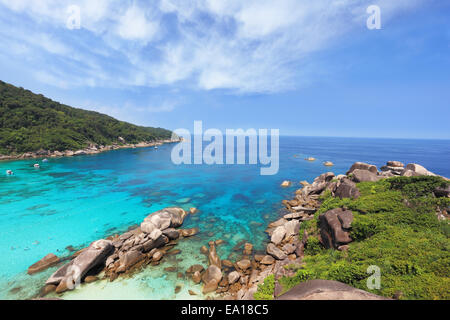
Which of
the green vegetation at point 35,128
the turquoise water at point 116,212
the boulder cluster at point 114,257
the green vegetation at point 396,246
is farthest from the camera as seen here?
the green vegetation at point 35,128

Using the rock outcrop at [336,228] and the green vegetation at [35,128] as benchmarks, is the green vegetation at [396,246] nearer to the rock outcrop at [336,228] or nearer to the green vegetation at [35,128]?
the rock outcrop at [336,228]

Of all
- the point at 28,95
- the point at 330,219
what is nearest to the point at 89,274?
the point at 330,219

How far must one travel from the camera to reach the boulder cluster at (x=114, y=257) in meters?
11.4

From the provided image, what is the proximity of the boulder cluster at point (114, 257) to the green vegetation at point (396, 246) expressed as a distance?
11.0 metres

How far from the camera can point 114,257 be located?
1344 cm

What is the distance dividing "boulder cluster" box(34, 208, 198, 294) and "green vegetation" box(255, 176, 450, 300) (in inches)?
434

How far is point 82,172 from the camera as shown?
44406 mm

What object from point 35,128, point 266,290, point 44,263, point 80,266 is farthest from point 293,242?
point 35,128

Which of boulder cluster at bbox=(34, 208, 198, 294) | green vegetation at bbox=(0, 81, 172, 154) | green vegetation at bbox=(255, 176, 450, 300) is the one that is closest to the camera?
green vegetation at bbox=(255, 176, 450, 300)

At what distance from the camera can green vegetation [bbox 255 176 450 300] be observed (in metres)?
6.98

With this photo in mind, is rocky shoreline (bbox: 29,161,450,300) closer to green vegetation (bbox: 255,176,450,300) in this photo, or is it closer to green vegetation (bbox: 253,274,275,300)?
green vegetation (bbox: 253,274,275,300)

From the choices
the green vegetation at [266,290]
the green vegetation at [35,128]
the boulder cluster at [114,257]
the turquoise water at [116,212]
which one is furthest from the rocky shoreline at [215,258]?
the green vegetation at [35,128]

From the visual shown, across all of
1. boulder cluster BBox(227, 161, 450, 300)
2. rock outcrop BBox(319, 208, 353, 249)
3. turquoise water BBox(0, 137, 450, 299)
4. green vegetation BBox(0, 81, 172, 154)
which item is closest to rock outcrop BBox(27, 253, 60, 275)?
turquoise water BBox(0, 137, 450, 299)
